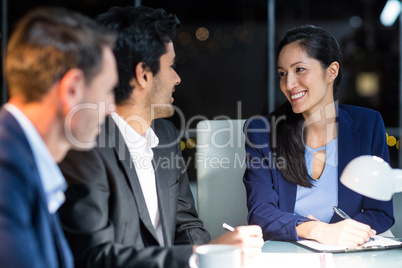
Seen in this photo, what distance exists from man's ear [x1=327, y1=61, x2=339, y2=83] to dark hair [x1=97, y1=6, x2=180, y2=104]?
0.85 metres

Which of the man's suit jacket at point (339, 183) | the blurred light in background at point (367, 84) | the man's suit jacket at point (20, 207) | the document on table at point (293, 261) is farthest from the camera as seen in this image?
the blurred light in background at point (367, 84)

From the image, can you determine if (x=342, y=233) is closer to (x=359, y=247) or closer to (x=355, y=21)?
(x=359, y=247)

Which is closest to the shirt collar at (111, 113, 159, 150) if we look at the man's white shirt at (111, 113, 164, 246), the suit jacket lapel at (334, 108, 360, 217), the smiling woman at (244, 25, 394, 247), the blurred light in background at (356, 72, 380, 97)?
the man's white shirt at (111, 113, 164, 246)

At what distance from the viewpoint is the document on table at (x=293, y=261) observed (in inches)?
50.9

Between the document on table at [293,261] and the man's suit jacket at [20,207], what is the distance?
23.7 inches

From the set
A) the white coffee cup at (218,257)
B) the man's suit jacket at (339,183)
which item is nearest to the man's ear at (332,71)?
the man's suit jacket at (339,183)

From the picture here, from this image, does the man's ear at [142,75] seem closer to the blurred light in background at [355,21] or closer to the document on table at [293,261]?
the document on table at [293,261]

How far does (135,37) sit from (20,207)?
77 centimetres

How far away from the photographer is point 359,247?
4.77 ft

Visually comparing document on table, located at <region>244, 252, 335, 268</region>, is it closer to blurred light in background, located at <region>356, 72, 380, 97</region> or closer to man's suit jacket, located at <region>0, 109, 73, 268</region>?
man's suit jacket, located at <region>0, 109, 73, 268</region>

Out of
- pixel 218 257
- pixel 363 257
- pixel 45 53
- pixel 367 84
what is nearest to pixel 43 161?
pixel 45 53

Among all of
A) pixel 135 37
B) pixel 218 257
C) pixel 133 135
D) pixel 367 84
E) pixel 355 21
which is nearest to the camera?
pixel 218 257

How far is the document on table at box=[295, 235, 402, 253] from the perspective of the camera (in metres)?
1.44

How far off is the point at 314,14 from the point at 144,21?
9.57 m
